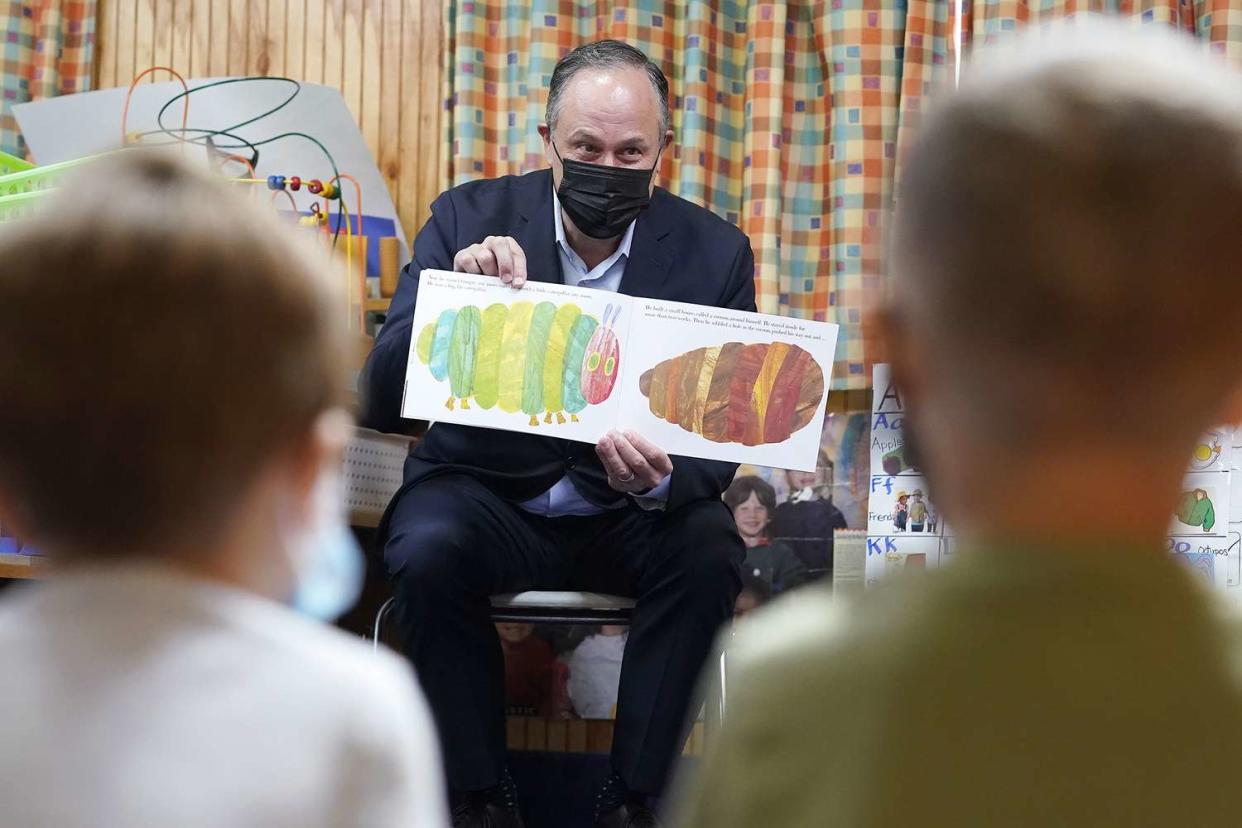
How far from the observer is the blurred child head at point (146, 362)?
2.04 feet

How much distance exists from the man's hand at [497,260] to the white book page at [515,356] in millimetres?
21

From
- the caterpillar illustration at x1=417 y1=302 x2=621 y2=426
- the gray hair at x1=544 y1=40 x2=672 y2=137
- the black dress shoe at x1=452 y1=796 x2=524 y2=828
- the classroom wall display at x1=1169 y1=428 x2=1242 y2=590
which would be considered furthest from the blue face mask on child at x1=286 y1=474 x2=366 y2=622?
the classroom wall display at x1=1169 y1=428 x2=1242 y2=590

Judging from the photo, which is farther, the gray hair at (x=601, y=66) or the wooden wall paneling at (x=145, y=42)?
the wooden wall paneling at (x=145, y=42)

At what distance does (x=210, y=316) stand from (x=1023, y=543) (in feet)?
1.26

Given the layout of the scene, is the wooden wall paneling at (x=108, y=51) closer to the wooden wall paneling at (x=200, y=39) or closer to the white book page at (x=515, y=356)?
the wooden wall paneling at (x=200, y=39)

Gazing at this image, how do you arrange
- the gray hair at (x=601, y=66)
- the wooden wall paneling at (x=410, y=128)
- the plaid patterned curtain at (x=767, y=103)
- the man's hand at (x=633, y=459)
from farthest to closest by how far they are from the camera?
the wooden wall paneling at (x=410, y=128) < the plaid patterned curtain at (x=767, y=103) < the gray hair at (x=601, y=66) < the man's hand at (x=633, y=459)

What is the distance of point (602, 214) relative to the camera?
7.12ft

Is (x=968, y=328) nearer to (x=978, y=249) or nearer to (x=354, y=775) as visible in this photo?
(x=978, y=249)

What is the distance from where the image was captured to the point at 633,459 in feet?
6.42

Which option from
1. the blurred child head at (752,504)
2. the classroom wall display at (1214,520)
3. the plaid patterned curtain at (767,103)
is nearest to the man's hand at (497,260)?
the plaid patterned curtain at (767,103)

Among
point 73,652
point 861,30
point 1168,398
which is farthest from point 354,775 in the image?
point 861,30

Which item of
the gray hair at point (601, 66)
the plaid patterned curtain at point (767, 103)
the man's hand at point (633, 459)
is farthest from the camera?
the plaid patterned curtain at point (767, 103)

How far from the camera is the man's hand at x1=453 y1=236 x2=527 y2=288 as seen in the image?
2.03 meters

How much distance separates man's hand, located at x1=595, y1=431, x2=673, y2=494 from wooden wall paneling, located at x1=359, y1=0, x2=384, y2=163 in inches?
47.8
